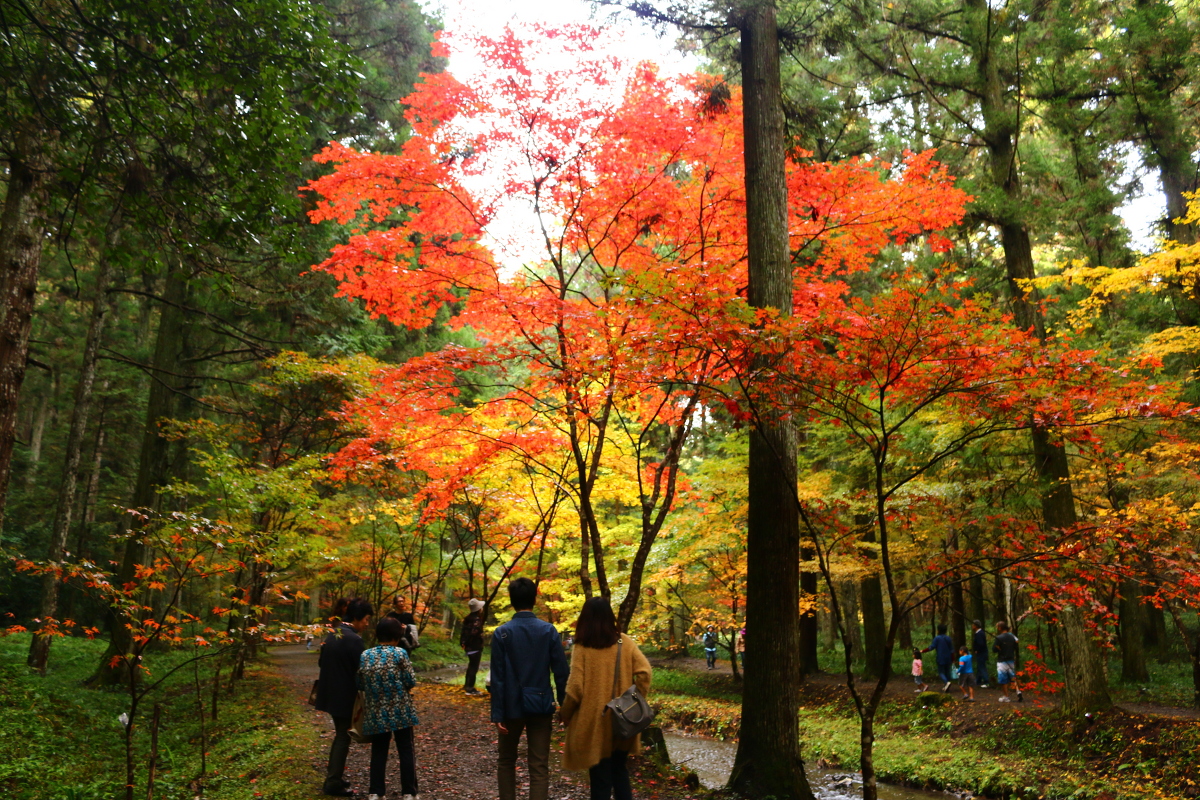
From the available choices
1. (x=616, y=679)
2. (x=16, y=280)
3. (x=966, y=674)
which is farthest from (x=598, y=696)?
(x=966, y=674)

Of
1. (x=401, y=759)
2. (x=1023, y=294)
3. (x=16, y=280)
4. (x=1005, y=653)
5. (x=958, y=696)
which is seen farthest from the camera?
(x=1005, y=653)

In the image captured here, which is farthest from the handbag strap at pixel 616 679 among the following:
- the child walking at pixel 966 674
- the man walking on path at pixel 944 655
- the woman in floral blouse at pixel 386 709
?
the man walking on path at pixel 944 655

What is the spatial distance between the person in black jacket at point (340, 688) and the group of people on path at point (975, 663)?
11382 mm

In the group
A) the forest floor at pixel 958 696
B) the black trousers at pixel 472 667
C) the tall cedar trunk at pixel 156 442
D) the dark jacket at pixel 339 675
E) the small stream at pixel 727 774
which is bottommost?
the small stream at pixel 727 774

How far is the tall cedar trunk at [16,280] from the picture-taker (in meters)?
4.92

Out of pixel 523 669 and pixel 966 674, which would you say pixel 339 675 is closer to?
pixel 523 669

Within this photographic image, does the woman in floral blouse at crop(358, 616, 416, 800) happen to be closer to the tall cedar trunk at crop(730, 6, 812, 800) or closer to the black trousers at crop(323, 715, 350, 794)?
the black trousers at crop(323, 715, 350, 794)

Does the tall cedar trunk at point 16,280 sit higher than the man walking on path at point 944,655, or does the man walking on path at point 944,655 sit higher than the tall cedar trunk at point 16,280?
the tall cedar trunk at point 16,280

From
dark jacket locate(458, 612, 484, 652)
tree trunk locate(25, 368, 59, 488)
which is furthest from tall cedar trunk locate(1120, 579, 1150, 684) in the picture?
tree trunk locate(25, 368, 59, 488)

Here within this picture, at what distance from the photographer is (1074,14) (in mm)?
10445

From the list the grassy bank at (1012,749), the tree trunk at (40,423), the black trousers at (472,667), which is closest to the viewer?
the grassy bank at (1012,749)

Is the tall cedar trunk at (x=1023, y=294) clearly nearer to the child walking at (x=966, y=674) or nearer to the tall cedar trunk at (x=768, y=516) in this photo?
the child walking at (x=966, y=674)

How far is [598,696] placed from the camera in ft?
13.7

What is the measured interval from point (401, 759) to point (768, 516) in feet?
11.7
